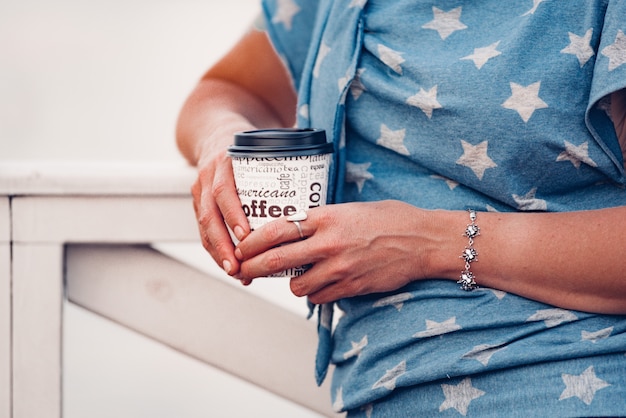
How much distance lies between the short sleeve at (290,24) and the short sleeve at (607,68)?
503 millimetres

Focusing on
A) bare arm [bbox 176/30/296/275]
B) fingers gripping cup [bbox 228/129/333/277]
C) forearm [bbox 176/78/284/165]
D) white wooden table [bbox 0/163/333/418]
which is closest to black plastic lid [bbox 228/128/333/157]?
fingers gripping cup [bbox 228/129/333/277]

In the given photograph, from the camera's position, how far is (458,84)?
0.99m

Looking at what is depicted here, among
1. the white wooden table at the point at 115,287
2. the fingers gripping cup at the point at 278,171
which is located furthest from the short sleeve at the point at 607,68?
the white wooden table at the point at 115,287

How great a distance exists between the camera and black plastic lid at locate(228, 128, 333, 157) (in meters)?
0.93

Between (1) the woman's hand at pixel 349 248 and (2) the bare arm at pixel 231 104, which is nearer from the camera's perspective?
(1) the woman's hand at pixel 349 248

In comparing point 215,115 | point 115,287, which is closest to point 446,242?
point 215,115

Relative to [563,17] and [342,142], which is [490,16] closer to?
[563,17]

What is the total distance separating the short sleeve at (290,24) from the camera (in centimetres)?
130

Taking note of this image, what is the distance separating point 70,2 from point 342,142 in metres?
9.61

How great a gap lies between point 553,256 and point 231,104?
61 centimetres

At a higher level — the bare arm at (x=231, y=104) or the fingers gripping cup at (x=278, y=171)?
the fingers gripping cup at (x=278, y=171)

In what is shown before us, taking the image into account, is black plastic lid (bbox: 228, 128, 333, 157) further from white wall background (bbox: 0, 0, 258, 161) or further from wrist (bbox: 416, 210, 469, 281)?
white wall background (bbox: 0, 0, 258, 161)

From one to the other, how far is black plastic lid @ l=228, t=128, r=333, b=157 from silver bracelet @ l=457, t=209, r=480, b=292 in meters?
0.20

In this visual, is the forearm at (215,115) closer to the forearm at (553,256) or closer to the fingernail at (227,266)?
the fingernail at (227,266)
